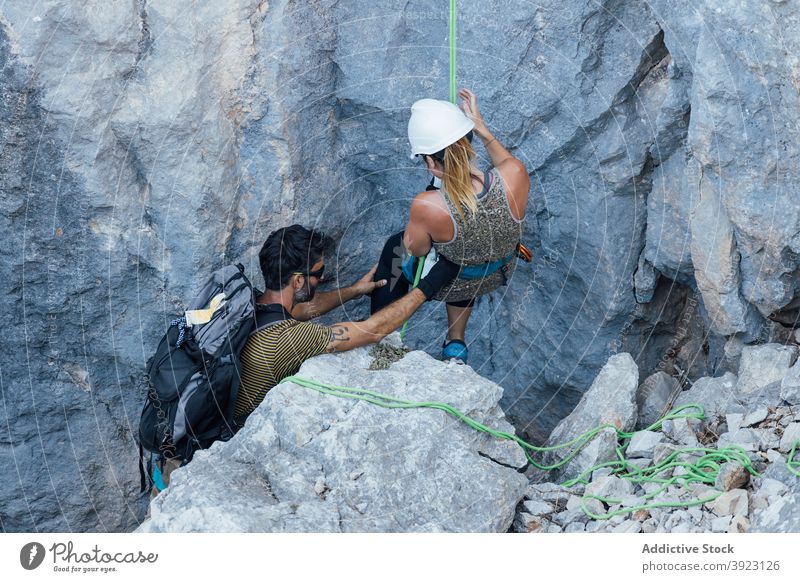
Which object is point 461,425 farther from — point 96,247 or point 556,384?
point 96,247

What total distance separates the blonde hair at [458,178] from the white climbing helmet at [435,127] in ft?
0.18

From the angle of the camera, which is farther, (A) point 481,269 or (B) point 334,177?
(B) point 334,177

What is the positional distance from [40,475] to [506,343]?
3756 mm

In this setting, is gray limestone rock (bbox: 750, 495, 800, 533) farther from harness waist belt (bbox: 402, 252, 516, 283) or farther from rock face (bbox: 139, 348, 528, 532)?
harness waist belt (bbox: 402, 252, 516, 283)

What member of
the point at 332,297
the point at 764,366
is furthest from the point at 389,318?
the point at 764,366

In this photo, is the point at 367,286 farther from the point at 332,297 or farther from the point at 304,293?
the point at 304,293

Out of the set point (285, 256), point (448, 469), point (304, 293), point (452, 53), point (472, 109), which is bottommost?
point (448, 469)

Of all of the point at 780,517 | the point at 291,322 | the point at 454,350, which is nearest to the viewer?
the point at 780,517

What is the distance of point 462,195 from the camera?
6.03 meters

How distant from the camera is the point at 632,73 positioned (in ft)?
21.2

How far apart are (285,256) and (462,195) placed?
1120mm

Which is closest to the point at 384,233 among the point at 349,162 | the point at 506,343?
the point at 349,162

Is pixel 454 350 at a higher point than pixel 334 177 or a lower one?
lower

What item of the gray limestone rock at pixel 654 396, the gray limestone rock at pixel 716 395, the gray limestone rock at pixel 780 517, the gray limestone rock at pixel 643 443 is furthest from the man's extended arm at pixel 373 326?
the gray limestone rock at pixel 780 517
